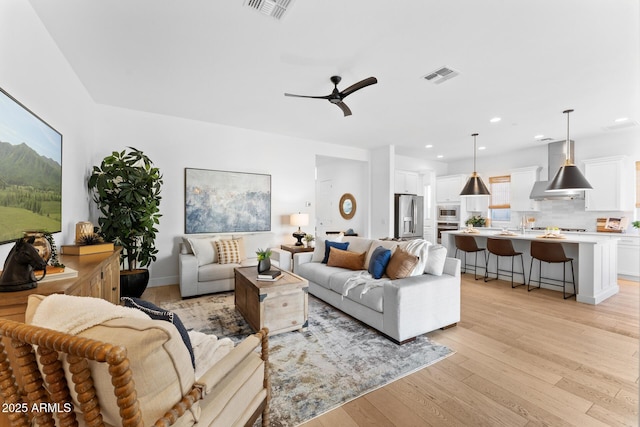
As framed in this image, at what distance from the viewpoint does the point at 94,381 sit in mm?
798

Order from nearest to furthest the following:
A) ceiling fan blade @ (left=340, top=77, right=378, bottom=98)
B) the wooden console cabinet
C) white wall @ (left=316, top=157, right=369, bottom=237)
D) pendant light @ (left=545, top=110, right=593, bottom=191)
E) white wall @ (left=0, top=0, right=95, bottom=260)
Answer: the wooden console cabinet < white wall @ (left=0, top=0, right=95, bottom=260) < ceiling fan blade @ (left=340, top=77, right=378, bottom=98) < pendant light @ (left=545, top=110, right=593, bottom=191) < white wall @ (left=316, top=157, right=369, bottom=237)

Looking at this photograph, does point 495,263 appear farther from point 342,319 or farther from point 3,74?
point 3,74

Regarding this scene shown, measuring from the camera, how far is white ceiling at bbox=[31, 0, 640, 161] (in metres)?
2.18

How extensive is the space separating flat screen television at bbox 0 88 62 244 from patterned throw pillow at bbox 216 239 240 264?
203cm

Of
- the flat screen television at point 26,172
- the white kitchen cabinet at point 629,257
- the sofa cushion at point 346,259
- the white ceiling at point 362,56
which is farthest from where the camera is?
the white kitchen cabinet at point 629,257

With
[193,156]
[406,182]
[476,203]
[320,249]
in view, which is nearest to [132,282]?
[193,156]

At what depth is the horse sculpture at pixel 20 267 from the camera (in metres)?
1.33

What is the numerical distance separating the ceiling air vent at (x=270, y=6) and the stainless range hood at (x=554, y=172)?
21.3 feet

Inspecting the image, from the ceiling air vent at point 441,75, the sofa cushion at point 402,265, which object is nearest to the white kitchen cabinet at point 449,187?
the ceiling air vent at point 441,75

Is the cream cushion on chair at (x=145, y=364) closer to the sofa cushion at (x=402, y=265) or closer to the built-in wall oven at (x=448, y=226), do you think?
the sofa cushion at (x=402, y=265)

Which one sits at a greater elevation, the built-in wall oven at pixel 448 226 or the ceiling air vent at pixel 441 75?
the ceiling air vent at pixel 441 75

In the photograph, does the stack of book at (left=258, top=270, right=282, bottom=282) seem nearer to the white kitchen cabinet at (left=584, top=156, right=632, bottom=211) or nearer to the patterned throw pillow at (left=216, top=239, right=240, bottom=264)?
the patterned throw pillow at (left=216, top=239, right=240, bottom=264)

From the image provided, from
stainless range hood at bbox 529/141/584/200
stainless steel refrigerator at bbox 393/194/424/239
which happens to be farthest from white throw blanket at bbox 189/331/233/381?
stainless range hood at bbox 529/141/584/200

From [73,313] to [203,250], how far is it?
11.6 ft
